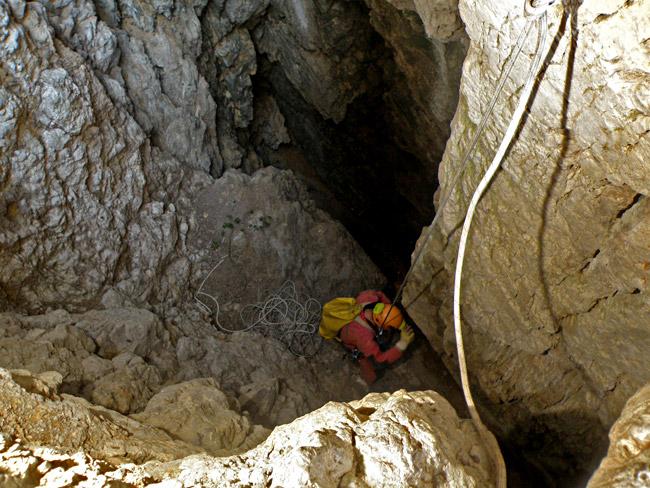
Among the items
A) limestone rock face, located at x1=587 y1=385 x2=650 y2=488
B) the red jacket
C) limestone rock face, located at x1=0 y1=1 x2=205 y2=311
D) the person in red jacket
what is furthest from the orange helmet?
limestone rock face, located at x1=587 y1=385 x2=650 y2=488

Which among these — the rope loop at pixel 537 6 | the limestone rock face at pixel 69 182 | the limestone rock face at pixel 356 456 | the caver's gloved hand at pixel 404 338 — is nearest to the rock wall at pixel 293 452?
the limestone rock face at pixel 356 456

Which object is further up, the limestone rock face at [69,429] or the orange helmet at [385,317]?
the orange helmet at [385,317]

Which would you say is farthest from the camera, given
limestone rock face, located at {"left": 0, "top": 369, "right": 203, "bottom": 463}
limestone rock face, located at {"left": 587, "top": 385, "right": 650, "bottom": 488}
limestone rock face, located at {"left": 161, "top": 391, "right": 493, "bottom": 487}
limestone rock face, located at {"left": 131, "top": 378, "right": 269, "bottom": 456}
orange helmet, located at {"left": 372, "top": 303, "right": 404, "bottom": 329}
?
orange helmet, located at {"left": 372, "top": 303, "right": 404, "bottom": 329}

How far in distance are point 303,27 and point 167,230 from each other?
8.91ft

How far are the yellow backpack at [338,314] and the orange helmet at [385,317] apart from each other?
0.29m

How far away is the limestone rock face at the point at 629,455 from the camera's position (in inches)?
48.7

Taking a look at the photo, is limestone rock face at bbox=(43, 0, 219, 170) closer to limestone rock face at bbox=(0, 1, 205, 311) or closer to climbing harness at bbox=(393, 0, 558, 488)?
limestone rock face at bbox=(0, 1, 205, 311)

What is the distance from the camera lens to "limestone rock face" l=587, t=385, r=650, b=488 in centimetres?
124

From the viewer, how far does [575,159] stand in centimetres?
249

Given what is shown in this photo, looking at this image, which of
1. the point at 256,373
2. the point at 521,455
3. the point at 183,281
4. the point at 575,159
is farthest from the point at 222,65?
the point at 521,455

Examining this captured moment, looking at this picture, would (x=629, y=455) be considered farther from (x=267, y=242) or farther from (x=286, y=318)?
(x=267, y=242)

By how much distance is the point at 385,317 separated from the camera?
4.78 m

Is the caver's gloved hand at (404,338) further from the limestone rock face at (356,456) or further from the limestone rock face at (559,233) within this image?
the limestone rock face at (356,456)

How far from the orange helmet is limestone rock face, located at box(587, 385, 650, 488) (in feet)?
10.9
